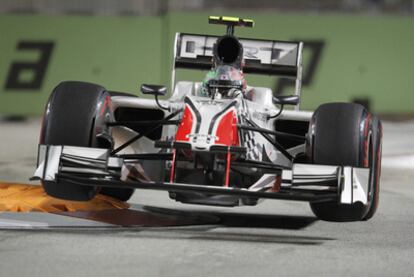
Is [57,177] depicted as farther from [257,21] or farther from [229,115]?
[257,21]

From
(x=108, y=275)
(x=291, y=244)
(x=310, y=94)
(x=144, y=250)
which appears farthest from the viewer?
(x=310, y=94)

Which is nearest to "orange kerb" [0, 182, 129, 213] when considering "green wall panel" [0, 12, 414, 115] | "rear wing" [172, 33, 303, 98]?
"rear wing" [172, 33, 303, 98]

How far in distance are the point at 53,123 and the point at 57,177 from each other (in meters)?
0.53

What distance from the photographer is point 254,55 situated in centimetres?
1098

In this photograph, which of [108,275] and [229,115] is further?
[229,115]

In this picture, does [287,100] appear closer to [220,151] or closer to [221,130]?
[221,130]

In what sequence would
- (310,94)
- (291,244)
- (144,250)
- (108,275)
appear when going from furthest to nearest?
(310,94), (291,244), (144,250), (108,275)

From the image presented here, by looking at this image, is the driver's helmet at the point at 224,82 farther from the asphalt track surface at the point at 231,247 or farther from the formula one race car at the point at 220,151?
the asphalt track surface at the point at 231,247

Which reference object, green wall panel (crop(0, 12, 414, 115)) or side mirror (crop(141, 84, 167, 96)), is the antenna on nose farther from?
green wall panel (crop(0, 12, 414, 115))

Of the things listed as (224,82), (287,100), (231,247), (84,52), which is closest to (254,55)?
(224,82)

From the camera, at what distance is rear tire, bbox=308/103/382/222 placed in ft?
28.5

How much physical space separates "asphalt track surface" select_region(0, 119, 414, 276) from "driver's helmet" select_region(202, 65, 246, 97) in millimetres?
1121

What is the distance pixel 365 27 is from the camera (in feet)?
73.8

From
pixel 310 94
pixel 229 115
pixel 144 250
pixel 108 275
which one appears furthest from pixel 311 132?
pixel 310 94
